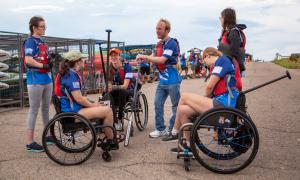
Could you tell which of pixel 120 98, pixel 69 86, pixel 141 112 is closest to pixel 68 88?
pixel 69 86

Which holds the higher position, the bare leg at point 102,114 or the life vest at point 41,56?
the life vest at point 41,56

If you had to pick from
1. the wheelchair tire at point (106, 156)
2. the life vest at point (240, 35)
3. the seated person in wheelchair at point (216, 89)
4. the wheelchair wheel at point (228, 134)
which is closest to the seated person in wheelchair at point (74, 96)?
the wheelchair tire at point (106, 156)

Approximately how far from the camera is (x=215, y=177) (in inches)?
168

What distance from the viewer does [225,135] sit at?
4414 mm

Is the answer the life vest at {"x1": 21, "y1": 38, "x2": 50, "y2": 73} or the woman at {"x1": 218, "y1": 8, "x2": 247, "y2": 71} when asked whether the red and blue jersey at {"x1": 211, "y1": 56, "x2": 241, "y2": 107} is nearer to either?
the woman at {"x1": 218, "y1": 8, "x2": 247, "y2": 71}

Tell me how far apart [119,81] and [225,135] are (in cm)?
251

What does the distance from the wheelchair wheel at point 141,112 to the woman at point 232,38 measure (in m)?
1.94

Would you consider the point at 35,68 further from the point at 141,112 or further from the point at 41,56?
the point at 141,112

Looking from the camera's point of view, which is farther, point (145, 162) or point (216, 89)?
point (145, 162)

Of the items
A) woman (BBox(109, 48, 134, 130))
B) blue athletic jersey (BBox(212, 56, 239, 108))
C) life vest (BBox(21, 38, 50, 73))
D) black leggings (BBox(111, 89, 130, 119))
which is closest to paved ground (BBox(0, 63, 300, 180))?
black leggings (BBox(111, 89, 130, 119))

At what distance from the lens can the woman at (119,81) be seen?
6250mm

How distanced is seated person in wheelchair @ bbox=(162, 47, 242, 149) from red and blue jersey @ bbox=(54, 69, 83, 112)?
1261 millimetres

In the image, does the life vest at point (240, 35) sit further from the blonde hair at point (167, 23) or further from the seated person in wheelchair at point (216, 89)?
the blonde hair at point (167, 23)

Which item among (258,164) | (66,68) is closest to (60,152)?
(66,68)
